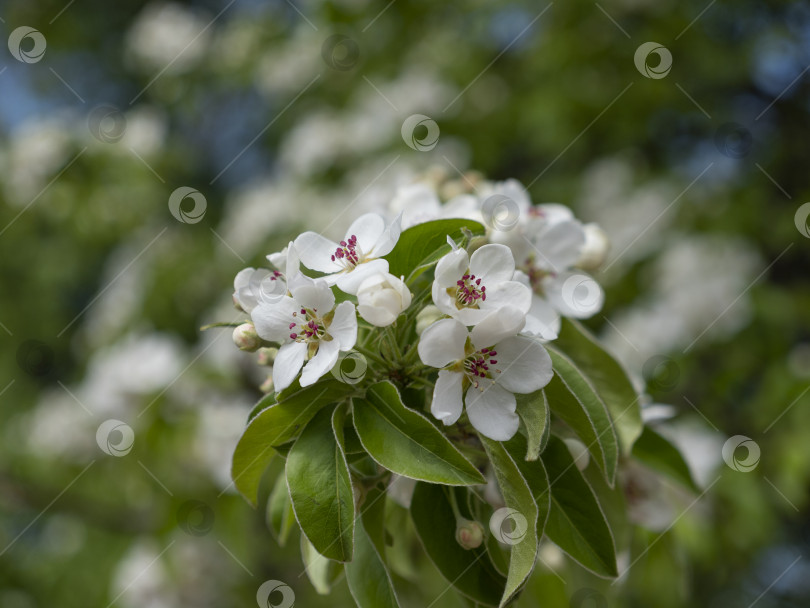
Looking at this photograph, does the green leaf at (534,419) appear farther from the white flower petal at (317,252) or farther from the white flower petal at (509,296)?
the white flower petal at (317,252)

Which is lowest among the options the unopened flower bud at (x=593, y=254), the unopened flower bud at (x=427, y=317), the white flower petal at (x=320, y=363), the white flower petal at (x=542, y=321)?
the white flower petal at (x=320, y=363)

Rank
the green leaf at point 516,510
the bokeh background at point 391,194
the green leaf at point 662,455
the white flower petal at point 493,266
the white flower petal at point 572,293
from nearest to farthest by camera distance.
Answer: the green leaf at point 516,510, the white flower petal at point 493,266, the white flower petal at point 572,293, the green leaf at point 662,455, the bokeh background at point 391,194

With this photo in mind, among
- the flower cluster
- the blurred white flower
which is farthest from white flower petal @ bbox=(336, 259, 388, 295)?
the blurred white flower

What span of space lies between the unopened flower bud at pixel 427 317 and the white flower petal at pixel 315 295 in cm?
10

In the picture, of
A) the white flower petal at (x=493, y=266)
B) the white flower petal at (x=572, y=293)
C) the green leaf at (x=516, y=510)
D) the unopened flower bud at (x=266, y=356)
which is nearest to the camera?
the green leaf at (x=516, y=510)

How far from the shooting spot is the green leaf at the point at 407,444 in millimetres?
768

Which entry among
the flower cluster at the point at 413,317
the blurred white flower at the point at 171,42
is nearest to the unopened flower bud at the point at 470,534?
the flower cluster at the point at 413,317

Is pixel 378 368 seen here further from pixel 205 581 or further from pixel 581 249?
pixel 205 581

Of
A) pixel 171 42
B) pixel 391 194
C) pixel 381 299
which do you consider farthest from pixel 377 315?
pixel 171 42

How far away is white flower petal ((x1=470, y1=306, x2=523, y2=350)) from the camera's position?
81 centimetres

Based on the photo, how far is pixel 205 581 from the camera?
2.58 metres

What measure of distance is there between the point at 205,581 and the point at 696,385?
1.83 m

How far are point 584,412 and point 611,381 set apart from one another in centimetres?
24

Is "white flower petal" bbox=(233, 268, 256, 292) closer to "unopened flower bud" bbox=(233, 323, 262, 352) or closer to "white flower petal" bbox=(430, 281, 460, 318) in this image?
"unopened flower bud" bbox=(233, 323, 262, 352)
